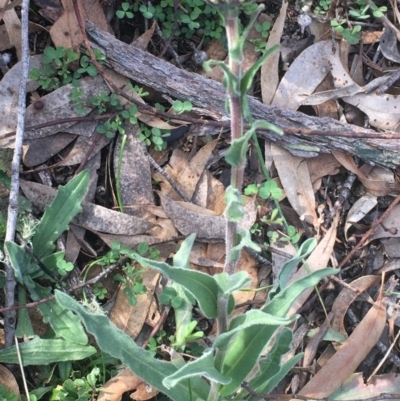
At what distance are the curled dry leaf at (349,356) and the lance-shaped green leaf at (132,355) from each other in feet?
2.10

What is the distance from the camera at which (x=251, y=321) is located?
5.73 ft

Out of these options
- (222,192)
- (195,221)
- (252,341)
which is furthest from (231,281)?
(222,192)

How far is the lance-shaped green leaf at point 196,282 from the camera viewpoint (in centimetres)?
175

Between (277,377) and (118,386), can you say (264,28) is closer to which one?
(277,377)

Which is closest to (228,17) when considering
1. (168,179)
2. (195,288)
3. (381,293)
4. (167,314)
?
(195,288)

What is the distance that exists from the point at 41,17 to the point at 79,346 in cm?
169

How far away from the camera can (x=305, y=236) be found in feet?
9.44

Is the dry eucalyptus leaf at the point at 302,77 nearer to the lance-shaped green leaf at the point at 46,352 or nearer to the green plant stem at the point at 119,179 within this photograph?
the green plant stem at the point at 119,179

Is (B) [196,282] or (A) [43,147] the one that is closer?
(B) [196,282]

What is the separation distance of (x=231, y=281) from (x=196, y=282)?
140mm

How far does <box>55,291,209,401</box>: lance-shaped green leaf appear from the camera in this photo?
6.47ft

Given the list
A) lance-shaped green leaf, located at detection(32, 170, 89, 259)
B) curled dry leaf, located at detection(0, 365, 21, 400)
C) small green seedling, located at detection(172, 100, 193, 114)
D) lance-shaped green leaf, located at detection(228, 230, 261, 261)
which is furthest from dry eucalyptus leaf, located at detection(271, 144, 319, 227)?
curled dry leaf, located at detection(0, 365, 21, 400)

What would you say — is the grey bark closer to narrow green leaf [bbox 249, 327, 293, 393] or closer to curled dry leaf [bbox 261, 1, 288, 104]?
curled dry leaf [bbox 261, 1, 288, 104]

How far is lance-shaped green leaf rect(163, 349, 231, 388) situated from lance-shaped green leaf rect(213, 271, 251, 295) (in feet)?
0.76
